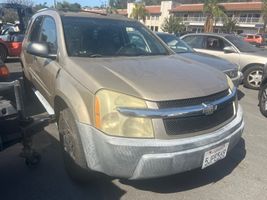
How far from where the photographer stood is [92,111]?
2756 mm

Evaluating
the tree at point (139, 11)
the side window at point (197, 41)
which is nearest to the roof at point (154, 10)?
the tree at point (139, 11)

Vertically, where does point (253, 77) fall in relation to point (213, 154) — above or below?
Result: below

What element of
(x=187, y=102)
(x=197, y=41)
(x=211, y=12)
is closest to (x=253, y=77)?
(x=197, y=41)

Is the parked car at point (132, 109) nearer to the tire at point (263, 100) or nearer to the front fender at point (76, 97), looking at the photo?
the front fender at point (76, 97)

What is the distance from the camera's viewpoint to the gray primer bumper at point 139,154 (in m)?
2.62

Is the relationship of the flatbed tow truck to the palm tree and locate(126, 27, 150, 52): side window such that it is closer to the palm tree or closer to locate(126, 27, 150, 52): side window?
locate(126, 27, 150, 52): side window

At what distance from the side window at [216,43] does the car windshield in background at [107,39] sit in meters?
5.40

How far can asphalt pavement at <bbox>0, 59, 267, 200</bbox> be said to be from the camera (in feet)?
10.4

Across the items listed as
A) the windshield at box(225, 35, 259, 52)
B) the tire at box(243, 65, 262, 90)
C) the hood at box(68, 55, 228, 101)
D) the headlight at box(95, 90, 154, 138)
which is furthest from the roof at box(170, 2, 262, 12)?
the headlight at box(95, 90, 154, 138)

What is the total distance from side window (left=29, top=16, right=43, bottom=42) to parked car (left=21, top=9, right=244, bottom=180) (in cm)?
112

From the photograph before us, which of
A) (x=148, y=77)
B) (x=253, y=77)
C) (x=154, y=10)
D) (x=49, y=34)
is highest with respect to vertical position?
(x=49, y=34)

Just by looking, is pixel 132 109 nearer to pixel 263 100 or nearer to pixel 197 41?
pixel 263 100

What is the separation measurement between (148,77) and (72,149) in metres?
1.07

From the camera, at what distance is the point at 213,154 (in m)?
2.99
